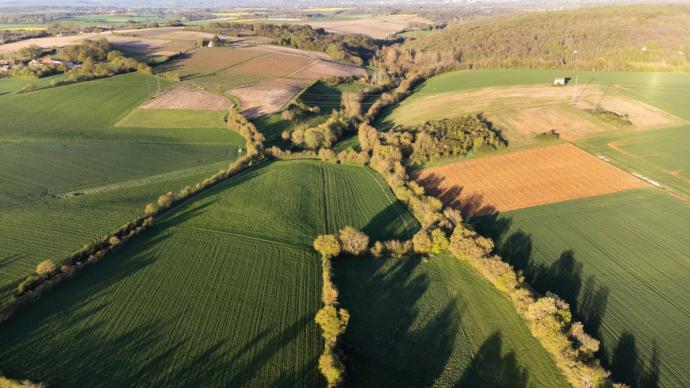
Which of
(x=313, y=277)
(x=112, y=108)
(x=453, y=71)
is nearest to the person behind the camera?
(x=313, y=277)

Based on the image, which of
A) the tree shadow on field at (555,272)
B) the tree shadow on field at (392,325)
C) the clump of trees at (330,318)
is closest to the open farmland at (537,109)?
the tree shadow on field at (555,272)

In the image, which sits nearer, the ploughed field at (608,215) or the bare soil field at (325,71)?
the ploughed field at (608,215)

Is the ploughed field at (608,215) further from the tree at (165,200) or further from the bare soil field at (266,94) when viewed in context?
the tree at (165,200)

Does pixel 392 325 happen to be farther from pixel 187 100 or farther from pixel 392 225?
pixel 187 100

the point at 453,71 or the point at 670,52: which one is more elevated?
the point at 670,52

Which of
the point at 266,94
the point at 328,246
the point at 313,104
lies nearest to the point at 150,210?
the point at 328,246

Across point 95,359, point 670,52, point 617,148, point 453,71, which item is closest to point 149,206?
point 95,359

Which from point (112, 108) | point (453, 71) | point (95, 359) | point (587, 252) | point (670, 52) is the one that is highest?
point (670, 52)

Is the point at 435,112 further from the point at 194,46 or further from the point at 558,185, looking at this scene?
the point at 194,46
